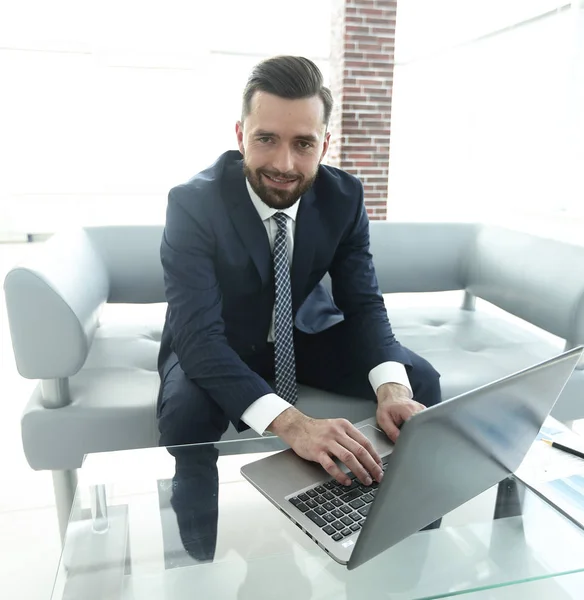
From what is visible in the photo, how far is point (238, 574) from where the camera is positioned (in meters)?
0.94

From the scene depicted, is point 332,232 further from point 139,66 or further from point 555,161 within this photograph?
point 139,66

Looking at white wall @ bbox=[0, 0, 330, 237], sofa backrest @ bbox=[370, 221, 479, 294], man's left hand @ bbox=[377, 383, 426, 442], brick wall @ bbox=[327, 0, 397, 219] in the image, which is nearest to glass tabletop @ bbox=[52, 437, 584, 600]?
man's left hand @ bbox=[377, 383, 426, 442]

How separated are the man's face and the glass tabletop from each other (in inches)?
27.2

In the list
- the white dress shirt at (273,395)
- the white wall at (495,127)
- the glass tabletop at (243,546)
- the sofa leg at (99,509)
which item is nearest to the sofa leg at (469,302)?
the white dress shirt at (273,395)

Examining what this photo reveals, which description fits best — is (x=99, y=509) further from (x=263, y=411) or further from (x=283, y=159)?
(x=283, y=159)

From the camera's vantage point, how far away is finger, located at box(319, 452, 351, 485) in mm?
1023

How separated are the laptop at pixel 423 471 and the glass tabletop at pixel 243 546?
0.23ft

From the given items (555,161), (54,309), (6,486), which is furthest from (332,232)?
(555,161)

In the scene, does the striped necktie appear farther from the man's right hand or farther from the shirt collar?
the man's right hand

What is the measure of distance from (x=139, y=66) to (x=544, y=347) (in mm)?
6424

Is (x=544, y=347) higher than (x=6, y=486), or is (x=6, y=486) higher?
(x=544, y=347)

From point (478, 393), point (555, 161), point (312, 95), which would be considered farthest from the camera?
point (555, 161)

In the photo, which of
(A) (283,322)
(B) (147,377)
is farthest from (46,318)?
(A) (283,322)

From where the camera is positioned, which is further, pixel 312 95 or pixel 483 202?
pixel 483 202
